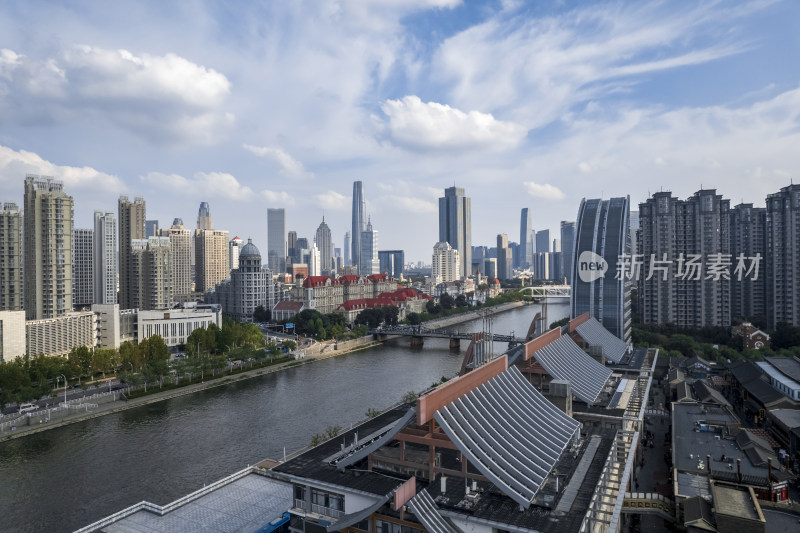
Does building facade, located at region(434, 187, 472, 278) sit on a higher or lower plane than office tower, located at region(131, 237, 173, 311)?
higher

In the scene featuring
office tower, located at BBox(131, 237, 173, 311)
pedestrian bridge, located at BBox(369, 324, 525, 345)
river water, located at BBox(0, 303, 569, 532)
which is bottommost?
river water, located at BBox(0, 303, 569, 532)

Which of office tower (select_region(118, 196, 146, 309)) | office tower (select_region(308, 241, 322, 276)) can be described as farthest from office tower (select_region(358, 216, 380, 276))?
office tower (select_region(118, 196, 146, 309))

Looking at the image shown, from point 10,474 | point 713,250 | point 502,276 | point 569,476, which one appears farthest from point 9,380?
point 502,276

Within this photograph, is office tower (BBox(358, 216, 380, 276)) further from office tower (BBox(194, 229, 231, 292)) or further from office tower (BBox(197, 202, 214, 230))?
office tower (BBox(194, 229, 231, 292))

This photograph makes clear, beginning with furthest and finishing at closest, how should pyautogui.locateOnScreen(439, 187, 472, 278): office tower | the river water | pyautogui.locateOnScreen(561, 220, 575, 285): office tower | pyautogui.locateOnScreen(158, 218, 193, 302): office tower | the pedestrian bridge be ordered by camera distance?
1. pyautogui.locateOnScreen(439, 187, 472, 278): office tower
2. pyautogui.locateOnScreen(561, 220, 575, 285): office tower
3. pyautogui.locateOnScreen(158, 218, 193, 302): office tower
4. the pedestrian bridge
5. the river water

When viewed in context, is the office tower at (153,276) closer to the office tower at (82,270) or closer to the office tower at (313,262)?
the office tower at (82,270)

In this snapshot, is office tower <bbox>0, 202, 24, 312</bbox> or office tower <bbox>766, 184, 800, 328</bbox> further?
office tower <bbox>766, 184, 800, 328</bbox>
